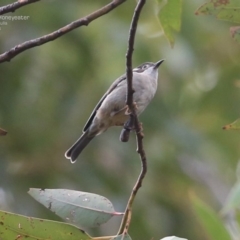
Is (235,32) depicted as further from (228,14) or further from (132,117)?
(132,117)

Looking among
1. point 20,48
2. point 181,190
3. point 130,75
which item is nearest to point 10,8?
point 20,48

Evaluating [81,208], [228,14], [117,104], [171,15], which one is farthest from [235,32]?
[117,104]

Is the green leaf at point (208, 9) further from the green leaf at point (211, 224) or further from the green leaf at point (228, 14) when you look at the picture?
the green leaf at point (211, 224)

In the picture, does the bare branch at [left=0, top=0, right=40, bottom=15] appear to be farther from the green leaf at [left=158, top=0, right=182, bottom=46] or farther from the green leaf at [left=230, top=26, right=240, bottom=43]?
the green leaf at [left=230, top=26, right=240, bottom=43]

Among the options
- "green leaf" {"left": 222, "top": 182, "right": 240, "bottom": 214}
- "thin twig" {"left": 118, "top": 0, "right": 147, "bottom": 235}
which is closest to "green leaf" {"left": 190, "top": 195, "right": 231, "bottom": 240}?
"green leaf" {"left": 222, "top": 182, "right": 240, "bottom": 214}

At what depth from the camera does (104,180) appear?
531cm

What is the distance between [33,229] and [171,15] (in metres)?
0.97

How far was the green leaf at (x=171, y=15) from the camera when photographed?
2309 mm

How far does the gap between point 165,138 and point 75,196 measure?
3.10 m

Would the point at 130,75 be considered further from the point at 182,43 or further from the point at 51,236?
the point at 182,43

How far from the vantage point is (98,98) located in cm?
529

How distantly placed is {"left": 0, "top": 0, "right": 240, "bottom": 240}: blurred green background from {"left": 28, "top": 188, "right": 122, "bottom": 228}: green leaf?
2.73 meters

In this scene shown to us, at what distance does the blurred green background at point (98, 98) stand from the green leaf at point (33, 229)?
9.16ft

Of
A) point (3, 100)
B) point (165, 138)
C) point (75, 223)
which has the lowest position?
point (165, 138)
